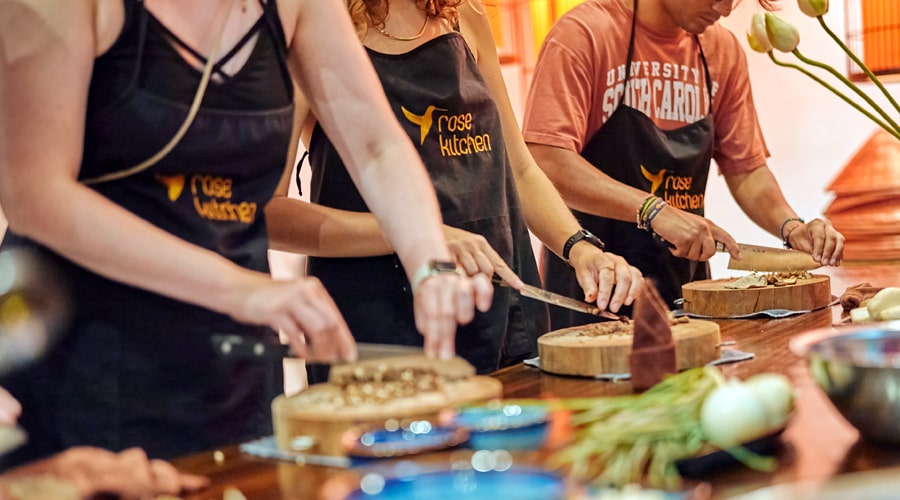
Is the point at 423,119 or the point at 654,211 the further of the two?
the point at 654,211

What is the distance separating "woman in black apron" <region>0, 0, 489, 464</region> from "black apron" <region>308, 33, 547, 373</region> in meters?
0.43

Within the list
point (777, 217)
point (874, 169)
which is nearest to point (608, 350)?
point (777, 217)

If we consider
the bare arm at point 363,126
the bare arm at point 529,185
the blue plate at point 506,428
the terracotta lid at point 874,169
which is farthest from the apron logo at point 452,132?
the terracotta lid at point 874,169

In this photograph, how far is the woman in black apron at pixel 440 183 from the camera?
1924mm

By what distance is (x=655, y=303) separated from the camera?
141 centimetres

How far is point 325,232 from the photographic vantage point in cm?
184

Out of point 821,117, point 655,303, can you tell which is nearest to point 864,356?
point 655,303

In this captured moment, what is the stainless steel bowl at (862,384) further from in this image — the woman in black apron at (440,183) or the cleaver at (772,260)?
the cleaver at (772,260)

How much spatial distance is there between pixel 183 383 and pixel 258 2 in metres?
0.52

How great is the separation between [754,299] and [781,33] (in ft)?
1.85

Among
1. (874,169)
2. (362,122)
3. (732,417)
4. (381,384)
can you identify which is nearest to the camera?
(732,417)

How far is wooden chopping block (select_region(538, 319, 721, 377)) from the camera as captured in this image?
60.9 inches

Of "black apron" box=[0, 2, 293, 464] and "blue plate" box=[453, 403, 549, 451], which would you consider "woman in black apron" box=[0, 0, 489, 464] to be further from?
"blue plate" box=[453, 403, 549, 451]

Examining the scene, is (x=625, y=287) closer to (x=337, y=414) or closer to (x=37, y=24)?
(x=337, y=414)
